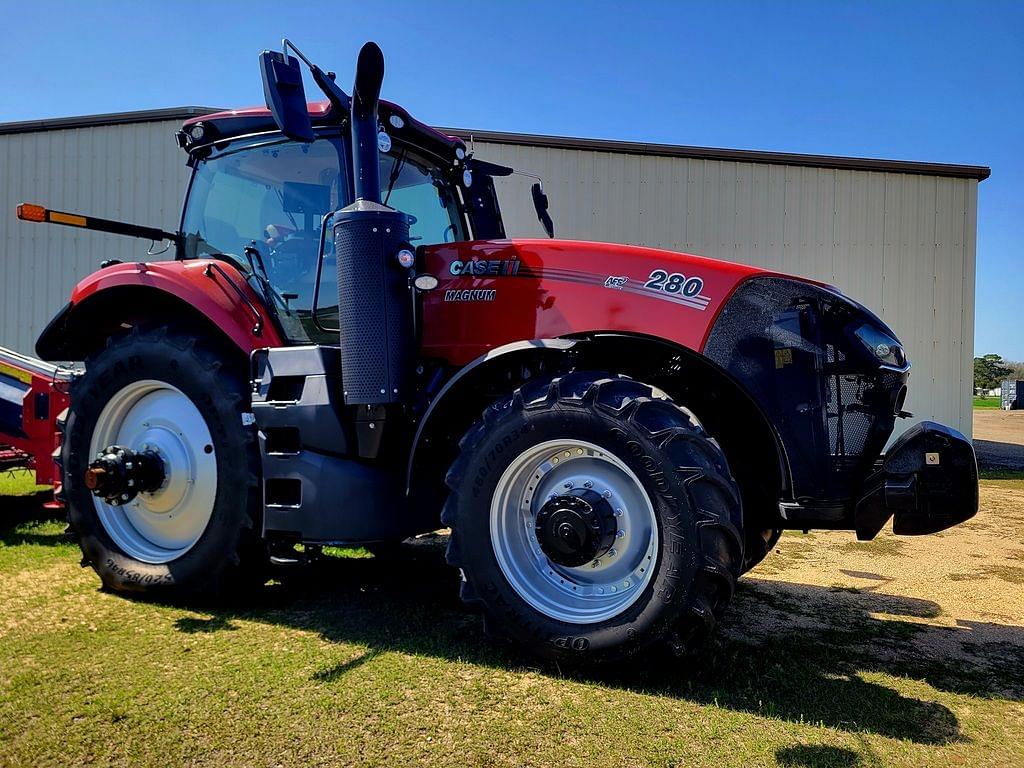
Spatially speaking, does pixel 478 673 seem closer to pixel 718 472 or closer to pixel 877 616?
pixel 718 472

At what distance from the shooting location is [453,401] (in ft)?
11.3

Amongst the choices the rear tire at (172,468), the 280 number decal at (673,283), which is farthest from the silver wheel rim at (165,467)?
the 280 number decal at (673,283)

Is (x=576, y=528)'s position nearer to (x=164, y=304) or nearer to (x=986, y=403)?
(x=164, y=304)

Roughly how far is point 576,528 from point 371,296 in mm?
1333

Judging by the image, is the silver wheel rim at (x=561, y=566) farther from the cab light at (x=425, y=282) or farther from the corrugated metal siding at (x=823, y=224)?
the corrugated metal siding at (x=823, y=224)

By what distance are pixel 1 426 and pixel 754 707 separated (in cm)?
545

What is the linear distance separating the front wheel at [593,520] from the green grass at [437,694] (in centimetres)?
23

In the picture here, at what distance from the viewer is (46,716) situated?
248 cm

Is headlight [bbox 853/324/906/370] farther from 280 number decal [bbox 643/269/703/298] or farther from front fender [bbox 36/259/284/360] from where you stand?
front fender [bbox 36/259/284/360]

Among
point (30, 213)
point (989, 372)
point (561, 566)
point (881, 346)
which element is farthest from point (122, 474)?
point (989, 372)

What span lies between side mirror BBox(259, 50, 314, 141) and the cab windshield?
1.76 ft

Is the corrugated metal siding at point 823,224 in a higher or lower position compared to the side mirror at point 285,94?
higher

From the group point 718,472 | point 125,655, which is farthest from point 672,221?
point 125,655

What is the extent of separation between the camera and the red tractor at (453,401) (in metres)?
2.87
